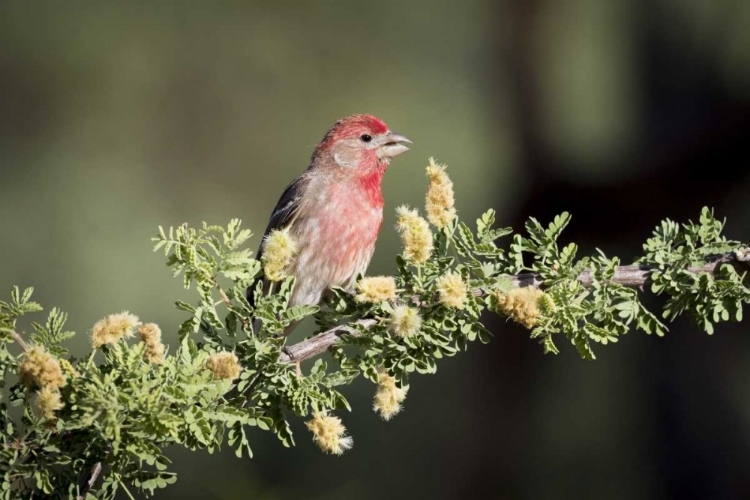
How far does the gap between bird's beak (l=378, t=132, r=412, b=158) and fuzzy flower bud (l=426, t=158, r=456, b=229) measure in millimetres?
1854

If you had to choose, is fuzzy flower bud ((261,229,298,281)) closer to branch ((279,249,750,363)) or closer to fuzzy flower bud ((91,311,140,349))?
branch ((279,249,750,363))

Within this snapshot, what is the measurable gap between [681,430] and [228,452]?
2733 millimetres

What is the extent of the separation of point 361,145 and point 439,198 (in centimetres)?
190

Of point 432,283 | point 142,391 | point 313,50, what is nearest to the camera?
point 142,391

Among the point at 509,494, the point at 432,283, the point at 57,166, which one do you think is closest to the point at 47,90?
the point at 57,166

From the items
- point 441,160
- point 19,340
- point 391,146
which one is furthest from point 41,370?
point 441,160

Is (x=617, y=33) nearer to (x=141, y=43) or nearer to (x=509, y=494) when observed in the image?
(x=509, y=494)

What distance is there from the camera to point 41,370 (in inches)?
65.9

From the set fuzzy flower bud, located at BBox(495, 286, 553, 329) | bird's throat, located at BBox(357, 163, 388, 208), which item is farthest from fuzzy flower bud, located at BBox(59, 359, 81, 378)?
bird's throat, located at BBox(357, 163, 388, 208)

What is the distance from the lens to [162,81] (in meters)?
9.70

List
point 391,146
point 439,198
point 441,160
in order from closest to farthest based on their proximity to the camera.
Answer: point 439,198 → point 391,146 → point 441,160

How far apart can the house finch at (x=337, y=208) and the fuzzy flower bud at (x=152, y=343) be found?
1.79 m

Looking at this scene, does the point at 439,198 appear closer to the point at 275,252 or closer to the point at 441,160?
the point at 275,252

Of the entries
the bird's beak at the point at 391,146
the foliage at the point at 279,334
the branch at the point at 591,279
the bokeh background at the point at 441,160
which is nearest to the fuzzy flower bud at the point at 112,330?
the foliage at the point at 279,334
